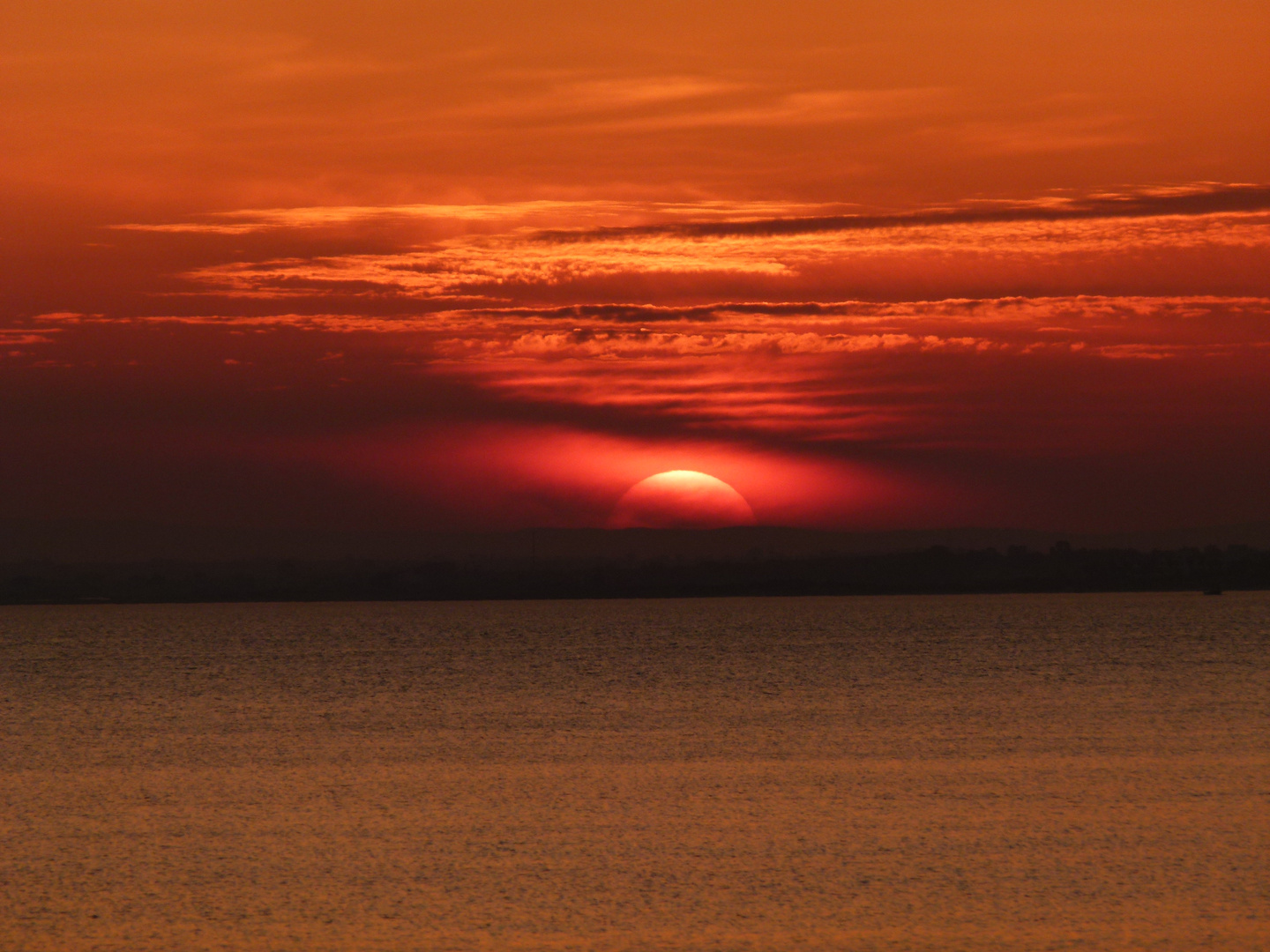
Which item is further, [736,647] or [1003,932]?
[736,647]

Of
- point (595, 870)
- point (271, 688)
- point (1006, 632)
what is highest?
point (595, 870)

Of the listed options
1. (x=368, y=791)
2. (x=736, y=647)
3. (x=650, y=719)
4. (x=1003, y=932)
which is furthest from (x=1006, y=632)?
(x=1003, y=932)

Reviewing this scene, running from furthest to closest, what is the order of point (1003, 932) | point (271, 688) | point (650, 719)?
1. point (271, 688)
2. point (650, 719)
3. point (1003, 932)

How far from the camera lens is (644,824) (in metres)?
24.9

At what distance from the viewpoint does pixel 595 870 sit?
20.8m

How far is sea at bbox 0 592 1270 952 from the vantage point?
1720 centimetres

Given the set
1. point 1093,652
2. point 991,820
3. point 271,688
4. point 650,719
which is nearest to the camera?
point 991,820

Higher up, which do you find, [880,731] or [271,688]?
[880,731]

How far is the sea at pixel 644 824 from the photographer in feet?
56.4

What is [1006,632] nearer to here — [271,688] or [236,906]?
[271,688]

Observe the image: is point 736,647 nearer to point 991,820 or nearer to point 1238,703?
point 1238,703

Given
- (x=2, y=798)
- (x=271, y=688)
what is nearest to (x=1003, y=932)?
(x=2, y=798)

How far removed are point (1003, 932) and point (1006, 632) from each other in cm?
16405

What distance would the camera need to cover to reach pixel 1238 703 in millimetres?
57406
